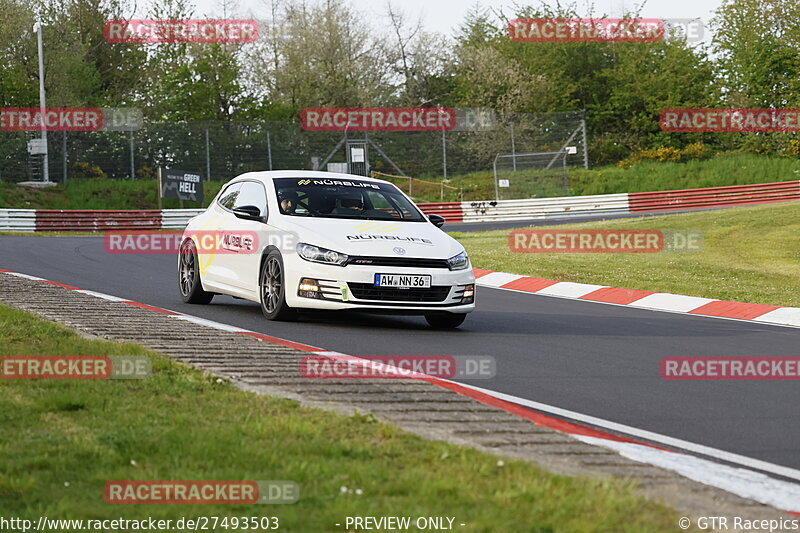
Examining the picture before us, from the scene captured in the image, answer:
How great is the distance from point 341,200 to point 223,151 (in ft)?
106

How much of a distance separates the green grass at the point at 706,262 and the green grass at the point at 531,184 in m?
16.7

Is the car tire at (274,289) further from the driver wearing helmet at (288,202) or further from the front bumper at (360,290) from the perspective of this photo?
the driver wearing helmet at (288,202)

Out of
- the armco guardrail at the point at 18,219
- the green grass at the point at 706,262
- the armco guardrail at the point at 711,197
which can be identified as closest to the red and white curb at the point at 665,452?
the green grass at the point at 706,262

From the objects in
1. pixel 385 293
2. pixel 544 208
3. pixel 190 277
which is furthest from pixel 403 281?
pixel 544 208

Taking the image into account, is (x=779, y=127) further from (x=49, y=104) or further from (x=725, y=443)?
(x=725, y=443)

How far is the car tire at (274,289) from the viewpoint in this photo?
1130cm

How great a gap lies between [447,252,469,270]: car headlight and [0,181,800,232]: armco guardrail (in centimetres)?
3092

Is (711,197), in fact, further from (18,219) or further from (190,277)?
(190,277)

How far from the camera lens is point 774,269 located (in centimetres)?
2064

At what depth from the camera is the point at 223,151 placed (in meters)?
43.8

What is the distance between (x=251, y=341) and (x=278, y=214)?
2.94m

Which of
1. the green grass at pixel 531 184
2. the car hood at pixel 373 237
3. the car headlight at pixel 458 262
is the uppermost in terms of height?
the green grass at pixel 531 184

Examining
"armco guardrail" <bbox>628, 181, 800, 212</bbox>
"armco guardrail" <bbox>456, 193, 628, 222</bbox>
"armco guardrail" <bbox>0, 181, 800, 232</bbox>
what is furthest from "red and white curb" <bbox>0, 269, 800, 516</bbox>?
"armco guardrail" <bbox>628, 181, 800, 212</bbox>

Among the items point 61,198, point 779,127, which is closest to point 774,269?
point 61,198
